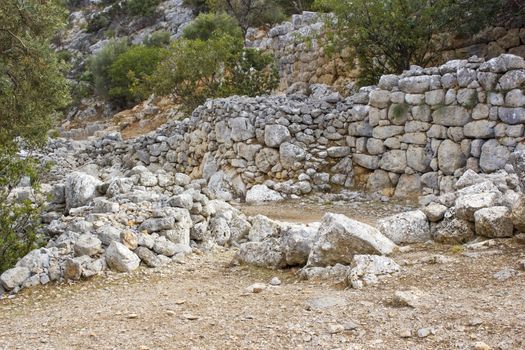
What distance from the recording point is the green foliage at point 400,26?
14891mm

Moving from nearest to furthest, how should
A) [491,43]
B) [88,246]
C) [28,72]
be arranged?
1. [88,246]
2. [28,72]
3. [491,43]

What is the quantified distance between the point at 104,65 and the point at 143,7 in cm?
1393

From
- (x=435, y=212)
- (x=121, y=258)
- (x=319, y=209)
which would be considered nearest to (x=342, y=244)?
(x=435, y=212)

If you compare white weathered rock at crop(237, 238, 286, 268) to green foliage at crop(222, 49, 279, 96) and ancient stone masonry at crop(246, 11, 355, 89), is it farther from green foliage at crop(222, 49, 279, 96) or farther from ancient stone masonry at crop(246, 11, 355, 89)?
green foliage at crop(222, 49, 279, 96)

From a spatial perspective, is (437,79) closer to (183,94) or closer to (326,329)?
(326,329)

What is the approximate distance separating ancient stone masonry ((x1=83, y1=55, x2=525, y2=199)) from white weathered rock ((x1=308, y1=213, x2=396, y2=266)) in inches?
238

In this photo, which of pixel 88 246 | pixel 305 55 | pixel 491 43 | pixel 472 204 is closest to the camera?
pixel 472 204

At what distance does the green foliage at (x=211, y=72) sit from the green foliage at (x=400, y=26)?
4460 millimetres

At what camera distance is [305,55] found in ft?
68.1

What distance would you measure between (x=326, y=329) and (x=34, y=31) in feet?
27.7

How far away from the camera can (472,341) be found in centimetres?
382

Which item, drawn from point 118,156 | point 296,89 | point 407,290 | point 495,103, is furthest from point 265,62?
point 407,290

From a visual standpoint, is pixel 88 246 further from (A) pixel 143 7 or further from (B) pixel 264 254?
(A) pixel 143 7

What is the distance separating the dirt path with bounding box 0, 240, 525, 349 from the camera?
4.11m
